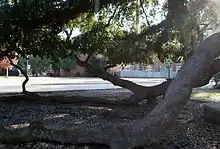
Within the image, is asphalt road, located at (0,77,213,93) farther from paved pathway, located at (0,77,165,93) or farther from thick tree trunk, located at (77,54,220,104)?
thick tree trunk, located at (77,54,220,104)

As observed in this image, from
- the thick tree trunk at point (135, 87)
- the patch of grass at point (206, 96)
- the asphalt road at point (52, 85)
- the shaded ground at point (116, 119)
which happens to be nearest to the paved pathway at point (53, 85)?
the asphalt road at point (52, 85)

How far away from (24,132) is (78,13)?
18.7ft

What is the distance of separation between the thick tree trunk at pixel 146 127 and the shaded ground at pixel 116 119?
0.21 m

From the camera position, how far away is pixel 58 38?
11.7 meters

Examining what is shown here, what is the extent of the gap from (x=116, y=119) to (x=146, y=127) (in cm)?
328

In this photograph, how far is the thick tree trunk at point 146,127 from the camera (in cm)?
596

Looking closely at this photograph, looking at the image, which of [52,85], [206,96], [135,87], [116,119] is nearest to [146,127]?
[116,119]

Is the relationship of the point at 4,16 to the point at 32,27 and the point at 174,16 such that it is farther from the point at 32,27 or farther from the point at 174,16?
the point at 174,16

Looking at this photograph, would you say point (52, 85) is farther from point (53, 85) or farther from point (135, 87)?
point (135, 87)

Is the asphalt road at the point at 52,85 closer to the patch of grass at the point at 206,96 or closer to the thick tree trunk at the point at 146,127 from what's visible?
the patch of grass at the point at 206,96

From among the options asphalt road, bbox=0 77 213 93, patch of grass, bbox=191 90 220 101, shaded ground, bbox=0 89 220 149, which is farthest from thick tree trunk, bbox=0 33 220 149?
asphalt road, bbox=0 77 213 93

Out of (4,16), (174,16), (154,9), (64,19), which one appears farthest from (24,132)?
(154,9)

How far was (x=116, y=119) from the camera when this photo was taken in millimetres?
9195

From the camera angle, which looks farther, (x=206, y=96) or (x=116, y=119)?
(x=206, y=96)
